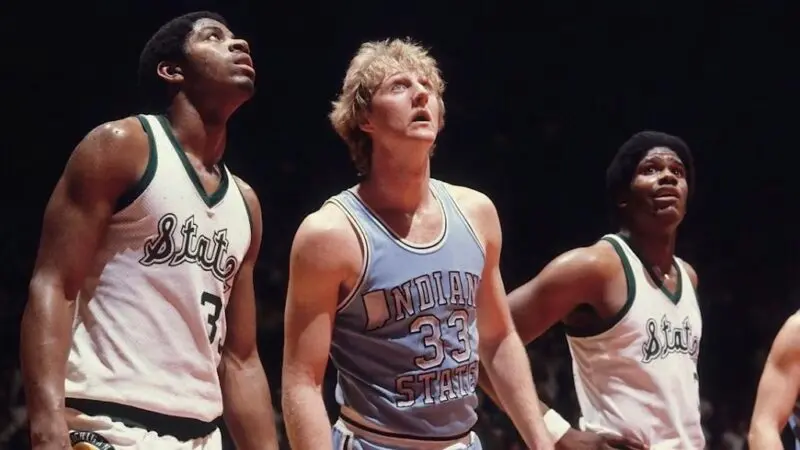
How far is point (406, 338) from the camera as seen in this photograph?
263 cm

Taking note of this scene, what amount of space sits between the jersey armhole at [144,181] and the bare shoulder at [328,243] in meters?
0.38

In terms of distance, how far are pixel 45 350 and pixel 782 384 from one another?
90.9 inches

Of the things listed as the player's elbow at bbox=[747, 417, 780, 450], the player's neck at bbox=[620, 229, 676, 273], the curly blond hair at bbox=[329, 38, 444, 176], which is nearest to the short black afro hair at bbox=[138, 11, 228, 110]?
the curly blond hair at bbox=[329, 38, 444, 176]

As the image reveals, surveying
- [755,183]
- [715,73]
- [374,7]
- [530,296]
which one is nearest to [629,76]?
[715,73]

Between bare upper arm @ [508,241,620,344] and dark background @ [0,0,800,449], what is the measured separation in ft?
8.82

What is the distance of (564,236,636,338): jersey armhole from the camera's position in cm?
367

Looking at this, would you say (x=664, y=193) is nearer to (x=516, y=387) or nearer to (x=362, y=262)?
(x=516, y=387)

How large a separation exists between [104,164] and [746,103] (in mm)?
5649

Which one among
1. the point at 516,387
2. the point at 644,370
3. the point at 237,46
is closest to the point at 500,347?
the point at 516,387

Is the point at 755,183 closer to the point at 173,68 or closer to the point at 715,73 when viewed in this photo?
the point at 715,73

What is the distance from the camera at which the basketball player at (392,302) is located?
260 centimetres

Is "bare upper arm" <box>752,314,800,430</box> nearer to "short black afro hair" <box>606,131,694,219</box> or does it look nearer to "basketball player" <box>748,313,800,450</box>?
"basketball player" <box>748,313,800,450</box>

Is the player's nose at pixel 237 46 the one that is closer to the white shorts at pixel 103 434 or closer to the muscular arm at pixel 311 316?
the muscular arm at pixel 311 316

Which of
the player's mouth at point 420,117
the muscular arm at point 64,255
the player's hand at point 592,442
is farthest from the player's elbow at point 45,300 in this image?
the player's hand at point 592,442
